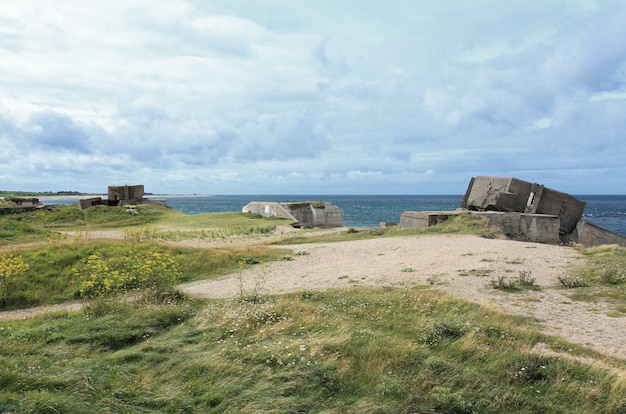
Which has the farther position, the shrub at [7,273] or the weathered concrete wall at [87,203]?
the weathered concrete wall at [87,203]

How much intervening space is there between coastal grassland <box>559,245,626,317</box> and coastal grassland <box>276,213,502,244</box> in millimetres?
5985

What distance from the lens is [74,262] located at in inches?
484

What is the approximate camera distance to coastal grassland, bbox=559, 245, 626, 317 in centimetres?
823

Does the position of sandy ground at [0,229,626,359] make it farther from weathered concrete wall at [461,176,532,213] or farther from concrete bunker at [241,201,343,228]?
concrete bunker at [241,201,343,228]

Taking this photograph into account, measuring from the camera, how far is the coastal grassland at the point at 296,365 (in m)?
4.16

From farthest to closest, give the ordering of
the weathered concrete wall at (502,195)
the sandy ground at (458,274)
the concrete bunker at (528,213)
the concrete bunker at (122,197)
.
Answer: the concrete bunker at (122,197) < the weathered concrete wall at (502,195) < the concrete bunker at (528,213) < the sandy ground at (458,274)

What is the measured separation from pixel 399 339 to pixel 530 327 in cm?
213

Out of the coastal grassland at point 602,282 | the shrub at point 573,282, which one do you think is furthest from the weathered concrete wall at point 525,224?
the shrub at point 573,282

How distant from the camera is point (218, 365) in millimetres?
4805

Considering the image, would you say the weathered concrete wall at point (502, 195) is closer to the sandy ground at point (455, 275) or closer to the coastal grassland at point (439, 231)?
the coastal grassland at point (439, 231)

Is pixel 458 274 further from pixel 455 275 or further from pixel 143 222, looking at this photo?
pixel 143 222

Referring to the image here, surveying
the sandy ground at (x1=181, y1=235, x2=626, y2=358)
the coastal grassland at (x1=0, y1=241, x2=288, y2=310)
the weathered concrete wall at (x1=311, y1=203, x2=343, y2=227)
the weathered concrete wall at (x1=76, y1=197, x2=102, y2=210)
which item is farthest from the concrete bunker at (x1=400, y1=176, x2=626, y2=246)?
the weathered concrete wall at (x1=76, y1=197, x2=102, y2=210)

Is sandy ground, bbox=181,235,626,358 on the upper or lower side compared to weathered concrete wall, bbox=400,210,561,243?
lower

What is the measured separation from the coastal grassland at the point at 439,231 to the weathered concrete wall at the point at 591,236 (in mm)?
4732
